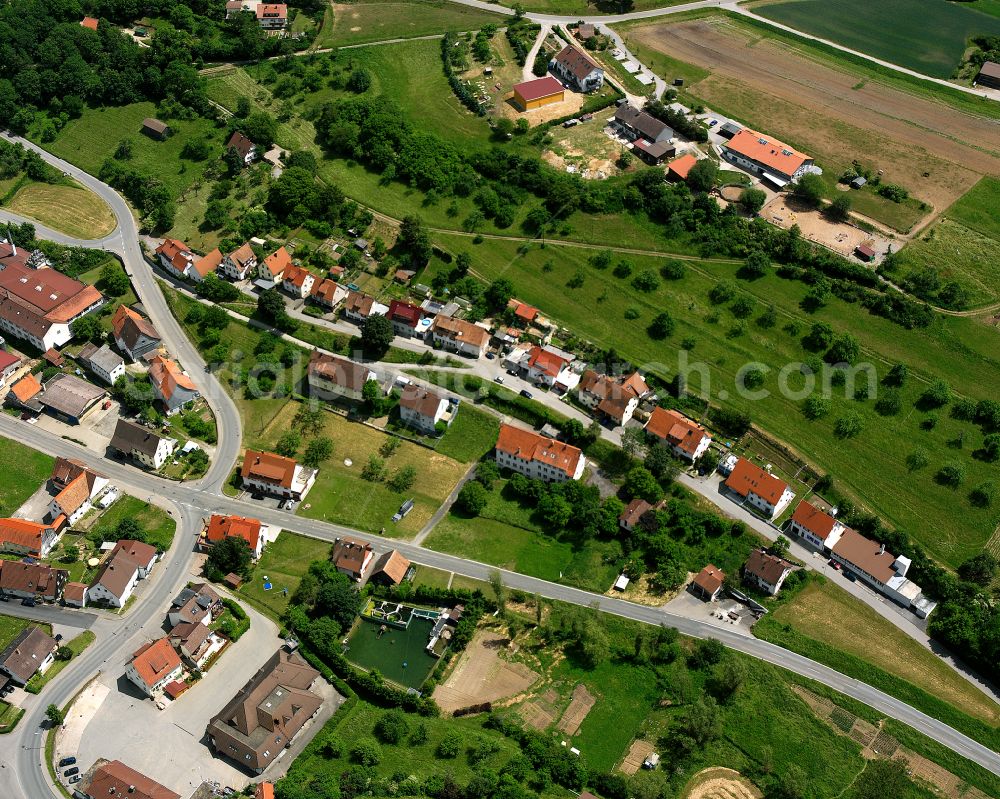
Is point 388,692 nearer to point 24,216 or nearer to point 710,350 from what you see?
point 710,350

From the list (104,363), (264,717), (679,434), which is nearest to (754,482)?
(679,434)

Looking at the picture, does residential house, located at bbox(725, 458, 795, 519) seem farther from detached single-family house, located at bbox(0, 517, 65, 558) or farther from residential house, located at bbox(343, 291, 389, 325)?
detached single-family house, located at bbox(0, 517, 65, 558)

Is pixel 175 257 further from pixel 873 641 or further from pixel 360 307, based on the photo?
pixel 873 641

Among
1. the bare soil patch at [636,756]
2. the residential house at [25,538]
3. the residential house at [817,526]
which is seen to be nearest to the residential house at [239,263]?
the residential house at [25,538]

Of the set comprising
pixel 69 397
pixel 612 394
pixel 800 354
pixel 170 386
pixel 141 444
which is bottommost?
pixel 69 397

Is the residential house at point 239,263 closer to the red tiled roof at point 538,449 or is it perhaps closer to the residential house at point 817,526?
the red tiled roof at point 538,449

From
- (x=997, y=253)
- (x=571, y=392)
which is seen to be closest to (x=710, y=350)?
(x=571, y=392)
